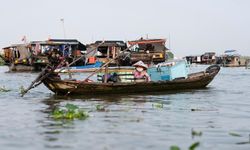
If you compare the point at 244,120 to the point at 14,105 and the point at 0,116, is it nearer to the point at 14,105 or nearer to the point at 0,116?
the point at 0,116

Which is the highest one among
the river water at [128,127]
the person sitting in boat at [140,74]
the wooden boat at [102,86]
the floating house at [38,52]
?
the floating house at [38,52]

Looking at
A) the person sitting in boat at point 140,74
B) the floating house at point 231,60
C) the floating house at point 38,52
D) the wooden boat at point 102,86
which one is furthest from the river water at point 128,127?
the floating house at point 231,60

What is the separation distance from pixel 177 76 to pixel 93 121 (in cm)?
902

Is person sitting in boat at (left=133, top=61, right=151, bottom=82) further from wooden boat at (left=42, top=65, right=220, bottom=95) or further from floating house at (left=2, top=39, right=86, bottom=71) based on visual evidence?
floating house at (left=2, top=39, right=86, bottom=71)

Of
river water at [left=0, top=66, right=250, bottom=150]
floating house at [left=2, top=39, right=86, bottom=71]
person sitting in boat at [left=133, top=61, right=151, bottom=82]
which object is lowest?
river water at [left=0, top=66, right=250, bottom=150]

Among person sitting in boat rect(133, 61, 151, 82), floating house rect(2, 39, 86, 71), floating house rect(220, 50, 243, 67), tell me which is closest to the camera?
person sitting in boat rect(133, 61, 151, 82)

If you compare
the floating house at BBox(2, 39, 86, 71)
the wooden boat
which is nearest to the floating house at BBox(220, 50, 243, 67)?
the floating house at BBox(2, 39, 86, 71)

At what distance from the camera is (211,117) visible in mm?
9273

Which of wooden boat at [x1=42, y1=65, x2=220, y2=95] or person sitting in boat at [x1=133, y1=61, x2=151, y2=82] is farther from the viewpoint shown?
person sitting in boat at [x1=133, y1=61, x2=151, y2=82]

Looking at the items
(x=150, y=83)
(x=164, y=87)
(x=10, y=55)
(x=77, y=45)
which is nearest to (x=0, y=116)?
(x=150, y=83)

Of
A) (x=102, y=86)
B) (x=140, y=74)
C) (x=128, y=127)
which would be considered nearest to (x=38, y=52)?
(x=140, y=74)

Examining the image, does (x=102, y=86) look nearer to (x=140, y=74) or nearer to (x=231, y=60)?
(x=140, y=74)

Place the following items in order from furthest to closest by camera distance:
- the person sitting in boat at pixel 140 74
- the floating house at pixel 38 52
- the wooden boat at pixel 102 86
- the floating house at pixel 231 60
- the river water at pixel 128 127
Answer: the floating house at pixel 231 60, the floating house at pixel 38 52, the person sitting in boat at pixel 140 74, the wooden boat at pixel 102 86, the river water at pixel 128 127

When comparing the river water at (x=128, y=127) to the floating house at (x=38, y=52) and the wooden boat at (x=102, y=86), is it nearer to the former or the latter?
the wooden boat at (x=102, y=86)
